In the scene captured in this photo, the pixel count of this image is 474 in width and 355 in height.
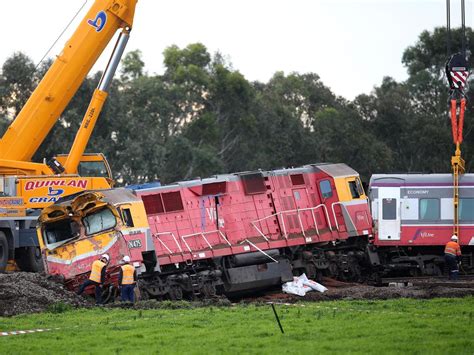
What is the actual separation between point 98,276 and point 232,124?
59.7 m

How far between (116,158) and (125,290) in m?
42.7

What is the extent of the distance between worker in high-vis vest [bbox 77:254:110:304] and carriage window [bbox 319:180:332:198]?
Answer: 36.3 ft

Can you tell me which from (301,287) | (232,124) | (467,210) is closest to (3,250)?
(301,287)

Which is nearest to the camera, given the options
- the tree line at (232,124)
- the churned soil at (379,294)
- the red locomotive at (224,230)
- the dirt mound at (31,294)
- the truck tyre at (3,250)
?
the dirt mound at (31,294)

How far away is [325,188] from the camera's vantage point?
39.8m

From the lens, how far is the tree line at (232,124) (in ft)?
240

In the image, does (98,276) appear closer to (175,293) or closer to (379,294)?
(175,293)

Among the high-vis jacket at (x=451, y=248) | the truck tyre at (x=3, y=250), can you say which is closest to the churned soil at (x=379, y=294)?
the high-vis jacket at (x=451, y=248)

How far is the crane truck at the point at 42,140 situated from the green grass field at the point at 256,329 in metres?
9.82

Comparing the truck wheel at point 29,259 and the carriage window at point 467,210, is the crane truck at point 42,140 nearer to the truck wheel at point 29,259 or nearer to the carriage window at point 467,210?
the truck wheel at point 29,259

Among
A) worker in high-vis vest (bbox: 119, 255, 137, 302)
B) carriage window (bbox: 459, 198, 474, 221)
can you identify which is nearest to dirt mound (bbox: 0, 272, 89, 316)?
worker in high-vis vest (bbox: 119, 255, 137, 302)

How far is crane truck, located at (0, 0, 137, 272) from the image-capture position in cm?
3775

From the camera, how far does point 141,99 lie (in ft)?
274

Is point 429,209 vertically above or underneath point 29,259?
above
